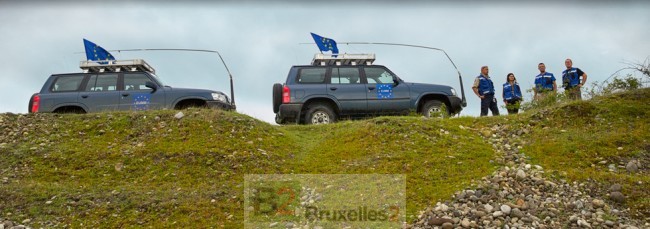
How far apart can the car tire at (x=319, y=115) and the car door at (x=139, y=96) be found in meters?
3.18

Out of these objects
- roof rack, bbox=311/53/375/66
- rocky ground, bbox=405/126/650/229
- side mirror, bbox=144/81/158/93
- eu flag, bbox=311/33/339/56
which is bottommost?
rocky ground, bbox=405/126/650/229

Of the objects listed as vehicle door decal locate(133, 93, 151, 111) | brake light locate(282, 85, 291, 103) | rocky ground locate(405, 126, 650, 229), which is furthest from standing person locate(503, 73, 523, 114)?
vehicle door decal locate(133, 93, 151, 111)

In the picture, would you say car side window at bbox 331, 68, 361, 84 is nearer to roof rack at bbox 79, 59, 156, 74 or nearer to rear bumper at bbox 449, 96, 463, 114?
rear bumper at bbox 449, 96, 463, 114

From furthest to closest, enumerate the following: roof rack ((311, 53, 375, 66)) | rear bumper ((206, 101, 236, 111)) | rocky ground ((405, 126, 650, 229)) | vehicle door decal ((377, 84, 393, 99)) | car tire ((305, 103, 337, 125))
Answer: roof rack ((311, 53, 375, 66)) < rear bumper ((206, 101, 236, 111)) < vehicle door decal ((377, 84, 393, 99)) < car tire ((305, 103, 337, 125)) < rocky ground ((405, 126, 650, 229))

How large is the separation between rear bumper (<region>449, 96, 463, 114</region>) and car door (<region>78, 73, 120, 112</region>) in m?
7.25

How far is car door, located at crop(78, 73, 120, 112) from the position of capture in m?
14.2

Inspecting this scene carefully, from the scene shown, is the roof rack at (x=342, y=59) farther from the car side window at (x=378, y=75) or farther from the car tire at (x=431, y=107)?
the car tire at (x=431, y=107)

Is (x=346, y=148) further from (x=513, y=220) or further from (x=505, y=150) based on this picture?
(x=513, y=220)

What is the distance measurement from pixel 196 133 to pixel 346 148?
2709 mm

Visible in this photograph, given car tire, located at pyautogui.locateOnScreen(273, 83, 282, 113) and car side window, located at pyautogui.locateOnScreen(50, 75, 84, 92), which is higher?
car side window, located at pyautogui.locateOnScreen(50, 75, 84, 92)

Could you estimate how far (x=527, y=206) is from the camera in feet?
26.0

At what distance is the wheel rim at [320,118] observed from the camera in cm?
1409

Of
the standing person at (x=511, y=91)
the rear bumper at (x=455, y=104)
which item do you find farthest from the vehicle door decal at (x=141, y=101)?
the standing person at (x=511, y=91)

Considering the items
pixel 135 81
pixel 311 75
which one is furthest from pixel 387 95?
pixel 135 81
